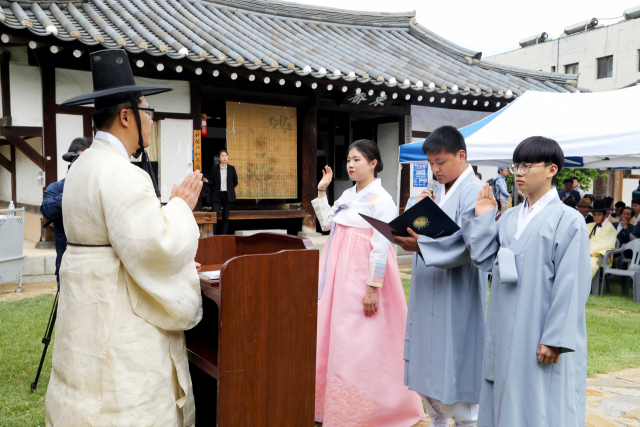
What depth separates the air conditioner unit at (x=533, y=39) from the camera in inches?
1231

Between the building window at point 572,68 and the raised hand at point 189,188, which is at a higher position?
the building window at point 572,68

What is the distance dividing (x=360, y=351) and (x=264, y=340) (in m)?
1.17

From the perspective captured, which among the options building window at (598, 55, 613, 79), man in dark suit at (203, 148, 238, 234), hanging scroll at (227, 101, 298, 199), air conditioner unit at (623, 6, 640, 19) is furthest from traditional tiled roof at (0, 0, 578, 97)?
air conditioner unit at (623, 6, 640, 19)

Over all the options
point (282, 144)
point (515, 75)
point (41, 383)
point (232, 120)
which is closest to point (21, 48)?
point (232, 120)

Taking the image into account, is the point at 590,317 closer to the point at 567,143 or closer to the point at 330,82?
the point at 567,143

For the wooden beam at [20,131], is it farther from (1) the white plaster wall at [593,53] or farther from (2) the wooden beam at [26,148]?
(1) the white plaster wall at [593,53]

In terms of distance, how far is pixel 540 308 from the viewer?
214cm

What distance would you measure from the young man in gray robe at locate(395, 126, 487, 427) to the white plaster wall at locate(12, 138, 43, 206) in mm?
7973

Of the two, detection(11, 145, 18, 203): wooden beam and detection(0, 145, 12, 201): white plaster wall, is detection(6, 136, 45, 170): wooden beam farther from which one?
detection(0, 145, 12, 201): white plaster wall

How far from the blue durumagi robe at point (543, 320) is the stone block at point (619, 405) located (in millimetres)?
1731

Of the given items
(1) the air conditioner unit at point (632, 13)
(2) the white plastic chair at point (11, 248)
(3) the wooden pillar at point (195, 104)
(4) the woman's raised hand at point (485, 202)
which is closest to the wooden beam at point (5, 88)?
(2) the white plastic chair at point (11, 248)

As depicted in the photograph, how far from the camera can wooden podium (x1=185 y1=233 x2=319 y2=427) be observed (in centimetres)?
216

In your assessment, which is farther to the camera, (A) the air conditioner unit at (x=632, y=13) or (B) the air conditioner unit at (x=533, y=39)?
(B) the air conditioner unit at (x=533, y=39)

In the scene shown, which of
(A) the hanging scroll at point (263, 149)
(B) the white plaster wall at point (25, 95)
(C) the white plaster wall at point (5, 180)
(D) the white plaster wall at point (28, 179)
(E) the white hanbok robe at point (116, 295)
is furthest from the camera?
(C) the white plaster wall at point (5, 180)
